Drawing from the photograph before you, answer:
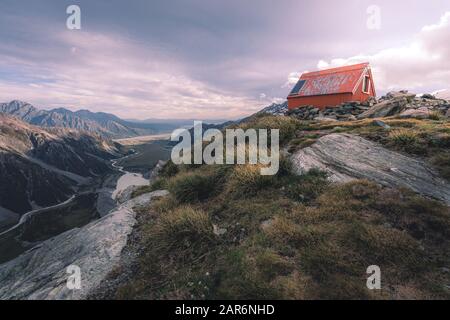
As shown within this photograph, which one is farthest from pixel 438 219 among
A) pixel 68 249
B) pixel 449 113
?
pixel 449 113

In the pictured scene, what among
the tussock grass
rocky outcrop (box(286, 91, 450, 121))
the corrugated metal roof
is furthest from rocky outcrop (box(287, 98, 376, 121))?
the tussock grass

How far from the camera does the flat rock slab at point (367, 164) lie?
9.28 m

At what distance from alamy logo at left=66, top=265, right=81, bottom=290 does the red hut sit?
3171 centimetres

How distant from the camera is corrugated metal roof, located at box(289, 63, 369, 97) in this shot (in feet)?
97.9

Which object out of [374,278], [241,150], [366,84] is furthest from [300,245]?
[366,84]

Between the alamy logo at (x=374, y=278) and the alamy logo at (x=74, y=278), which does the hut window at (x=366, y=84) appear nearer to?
the alamy logo at (x=374, y=278)

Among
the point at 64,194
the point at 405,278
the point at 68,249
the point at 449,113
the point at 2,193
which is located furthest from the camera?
the point at 64,194

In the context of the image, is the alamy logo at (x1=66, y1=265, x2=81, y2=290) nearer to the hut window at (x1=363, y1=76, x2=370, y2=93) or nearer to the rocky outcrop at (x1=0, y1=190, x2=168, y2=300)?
the rocky outcrop at (x1=0, y1=190, x2=168, y2=300)

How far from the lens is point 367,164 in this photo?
11070mm

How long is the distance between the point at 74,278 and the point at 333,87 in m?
33.4

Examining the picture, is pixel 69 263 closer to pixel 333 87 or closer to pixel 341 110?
pixel 341 110
